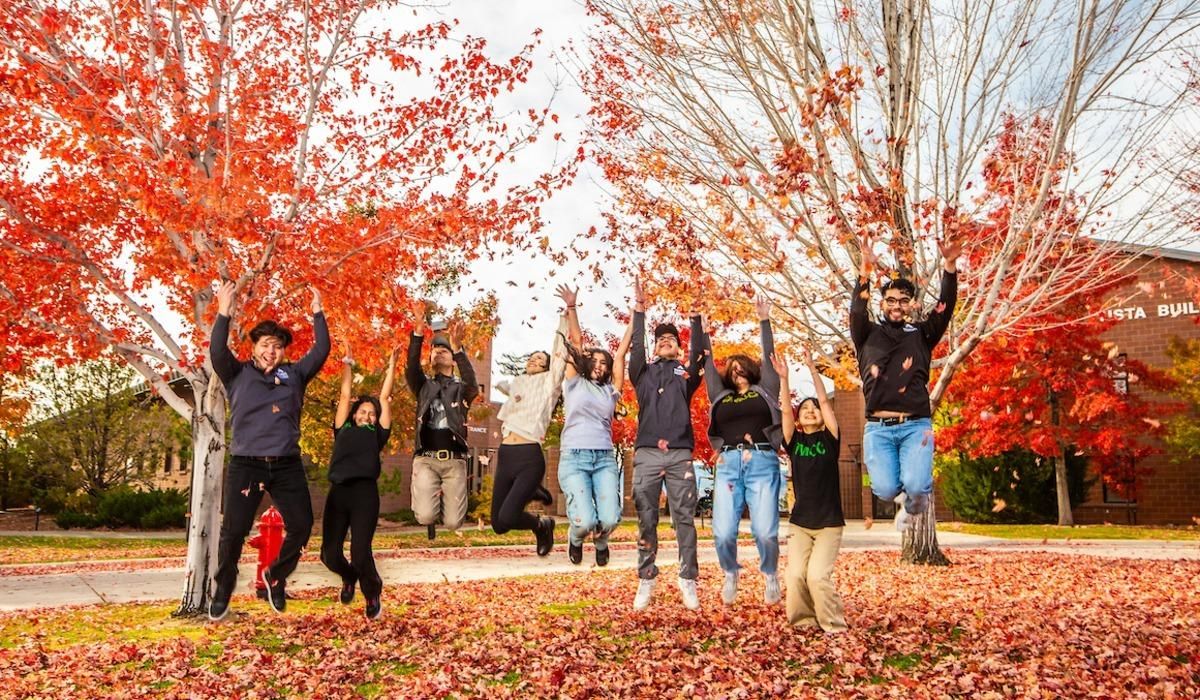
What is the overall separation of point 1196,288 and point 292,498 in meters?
31.2

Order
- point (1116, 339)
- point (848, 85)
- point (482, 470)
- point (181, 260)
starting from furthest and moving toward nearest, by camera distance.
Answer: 1. point (482, 470)
2. point (1116, 339)
3. point (848, 85)
4. point (181, 260)

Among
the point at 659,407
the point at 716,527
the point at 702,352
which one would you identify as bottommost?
the point at 716,527

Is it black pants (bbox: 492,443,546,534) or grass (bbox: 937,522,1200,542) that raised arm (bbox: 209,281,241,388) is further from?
grass (bbox: 937,522,1200,542)

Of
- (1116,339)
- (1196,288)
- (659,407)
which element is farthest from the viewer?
(1116,339)

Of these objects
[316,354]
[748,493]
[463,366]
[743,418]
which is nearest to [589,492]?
[748,493]

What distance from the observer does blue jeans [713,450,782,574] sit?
8.37 m

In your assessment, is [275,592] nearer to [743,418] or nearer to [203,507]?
[203,507]

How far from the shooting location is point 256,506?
307 inches

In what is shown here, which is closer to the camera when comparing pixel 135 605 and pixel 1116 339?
pixel 135 605

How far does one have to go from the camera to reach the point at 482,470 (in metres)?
44.1

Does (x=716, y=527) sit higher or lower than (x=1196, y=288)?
lower

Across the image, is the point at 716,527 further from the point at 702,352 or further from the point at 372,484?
the point at 372,484

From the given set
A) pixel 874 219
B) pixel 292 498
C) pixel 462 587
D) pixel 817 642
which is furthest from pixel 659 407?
pixel 874 219

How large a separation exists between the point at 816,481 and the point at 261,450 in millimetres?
4726
